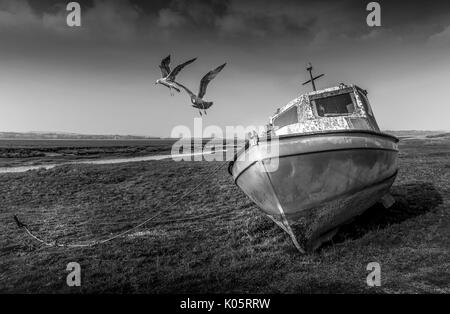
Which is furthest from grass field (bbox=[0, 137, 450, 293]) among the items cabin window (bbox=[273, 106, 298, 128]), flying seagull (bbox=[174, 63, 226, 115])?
flying seagull (bbox=[174, 63, 226, 115])

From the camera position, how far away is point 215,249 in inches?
303

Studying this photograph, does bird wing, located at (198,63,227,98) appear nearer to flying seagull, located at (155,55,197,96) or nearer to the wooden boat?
flying seagull, located at (155,55,197,96)

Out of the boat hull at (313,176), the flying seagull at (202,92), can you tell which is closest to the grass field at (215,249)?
the boat hull at (313,176)

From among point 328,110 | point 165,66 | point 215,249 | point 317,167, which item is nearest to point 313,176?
point 317,167

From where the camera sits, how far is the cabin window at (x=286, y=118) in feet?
28.1

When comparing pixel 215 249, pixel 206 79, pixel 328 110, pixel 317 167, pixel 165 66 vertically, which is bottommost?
pixel 215 249

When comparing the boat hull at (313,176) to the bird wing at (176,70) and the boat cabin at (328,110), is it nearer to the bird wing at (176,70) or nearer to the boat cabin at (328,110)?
the boat cabin at (328,110)

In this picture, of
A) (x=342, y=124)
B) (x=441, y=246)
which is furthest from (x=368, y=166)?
(x=441, y=246)

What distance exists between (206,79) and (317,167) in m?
3.12

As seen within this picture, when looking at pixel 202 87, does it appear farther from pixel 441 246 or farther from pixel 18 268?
pixel 441 246

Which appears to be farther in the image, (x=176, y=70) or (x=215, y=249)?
(x=215, y=249)

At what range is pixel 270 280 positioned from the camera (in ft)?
19.0

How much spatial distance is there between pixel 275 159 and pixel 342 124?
2274 millimetres

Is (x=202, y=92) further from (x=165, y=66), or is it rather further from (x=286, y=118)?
(x=286, y=118)
